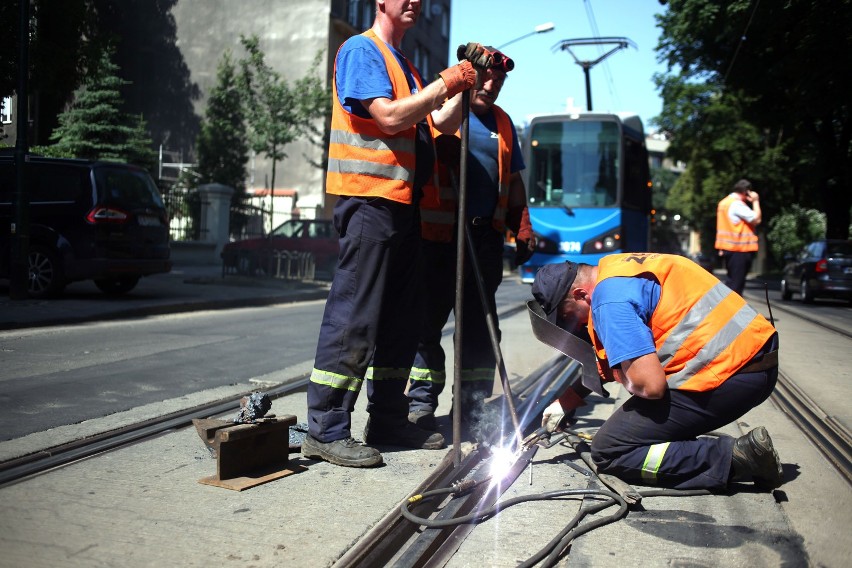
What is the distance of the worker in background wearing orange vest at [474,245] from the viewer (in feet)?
14.8

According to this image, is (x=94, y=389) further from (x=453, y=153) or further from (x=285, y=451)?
(x=453, y=153)

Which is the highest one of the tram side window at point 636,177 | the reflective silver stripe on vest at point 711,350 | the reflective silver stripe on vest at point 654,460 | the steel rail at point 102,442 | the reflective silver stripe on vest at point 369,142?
the tram side window at point 636,177

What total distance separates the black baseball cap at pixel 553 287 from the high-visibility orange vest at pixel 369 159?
0.72m

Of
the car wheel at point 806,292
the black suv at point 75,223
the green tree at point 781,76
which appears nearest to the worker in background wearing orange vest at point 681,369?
the black suv at point 75,223

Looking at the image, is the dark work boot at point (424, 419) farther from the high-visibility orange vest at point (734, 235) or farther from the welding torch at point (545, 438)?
the high-visibility orange vest at point (734, 235)

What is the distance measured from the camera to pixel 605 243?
15.5 meters

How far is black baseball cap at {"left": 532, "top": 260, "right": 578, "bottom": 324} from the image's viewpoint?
150 inches

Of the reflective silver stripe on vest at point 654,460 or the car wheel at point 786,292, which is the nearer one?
the reflective silver stripe on vest at point 654,460

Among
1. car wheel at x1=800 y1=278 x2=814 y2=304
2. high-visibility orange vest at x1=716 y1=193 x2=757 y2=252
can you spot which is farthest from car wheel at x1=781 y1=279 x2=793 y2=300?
high-visibility orange vest at x1=716 y1=193 x2=757 y2=252

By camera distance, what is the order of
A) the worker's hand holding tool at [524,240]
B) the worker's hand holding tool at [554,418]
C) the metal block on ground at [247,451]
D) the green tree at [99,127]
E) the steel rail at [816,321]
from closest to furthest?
1. the metal block on ground at [247,451]
2. the worker's hand holding tool at [554,418]
3. the worker's hand holding tool at [524,240]
4. the steel rail at [816,321]
5. the green tree at [99,127]

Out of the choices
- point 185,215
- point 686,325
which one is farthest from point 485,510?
point 185,215

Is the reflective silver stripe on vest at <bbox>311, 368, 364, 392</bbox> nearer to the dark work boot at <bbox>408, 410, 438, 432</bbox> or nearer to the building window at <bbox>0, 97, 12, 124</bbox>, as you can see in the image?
the dark work boot at <bbox>408, 410, 438, 432</bbox>

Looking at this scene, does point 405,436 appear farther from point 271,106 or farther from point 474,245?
point 271,106

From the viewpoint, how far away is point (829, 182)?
2895 cm
